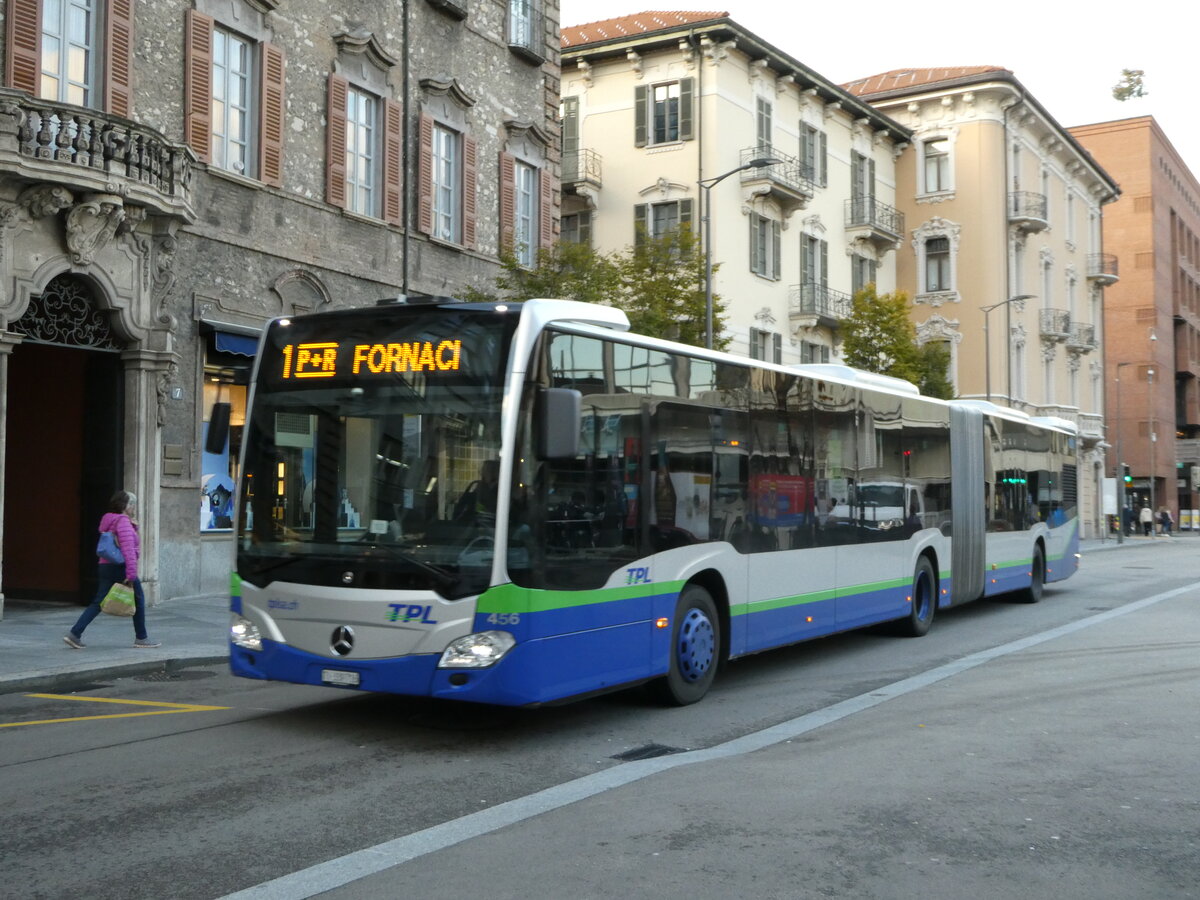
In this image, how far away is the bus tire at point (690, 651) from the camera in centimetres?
965

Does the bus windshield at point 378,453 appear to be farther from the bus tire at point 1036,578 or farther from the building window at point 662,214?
the building window at point 662,214

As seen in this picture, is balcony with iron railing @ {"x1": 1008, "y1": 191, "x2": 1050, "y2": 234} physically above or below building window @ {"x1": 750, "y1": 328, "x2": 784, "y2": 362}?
above

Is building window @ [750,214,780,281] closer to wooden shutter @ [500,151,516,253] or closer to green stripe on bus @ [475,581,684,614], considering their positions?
wooden shutter @ [500,151,516,253]

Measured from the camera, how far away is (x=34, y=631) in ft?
48.2

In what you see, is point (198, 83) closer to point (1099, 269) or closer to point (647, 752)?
point (647, 752)

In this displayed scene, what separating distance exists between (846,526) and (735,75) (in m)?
26.0

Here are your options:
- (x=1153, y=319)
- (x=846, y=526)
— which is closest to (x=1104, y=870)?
(x=846, y=526)

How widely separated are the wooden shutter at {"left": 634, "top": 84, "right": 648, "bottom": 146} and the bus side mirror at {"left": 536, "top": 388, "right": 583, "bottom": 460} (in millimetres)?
29536

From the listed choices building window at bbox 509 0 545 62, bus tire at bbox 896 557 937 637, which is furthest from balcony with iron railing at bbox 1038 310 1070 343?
bus tire at bbox 896 557 937 637

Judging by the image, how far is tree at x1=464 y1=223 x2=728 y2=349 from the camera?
21594mm

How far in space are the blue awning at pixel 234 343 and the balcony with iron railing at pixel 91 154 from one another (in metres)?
1.96

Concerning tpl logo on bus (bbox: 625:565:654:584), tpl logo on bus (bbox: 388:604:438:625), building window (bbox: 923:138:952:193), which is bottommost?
tpl logo on bus (bbox: 388:604:438:625)

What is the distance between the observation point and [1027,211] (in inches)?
2026

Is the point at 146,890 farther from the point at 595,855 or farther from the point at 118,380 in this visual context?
the point at 118,380
